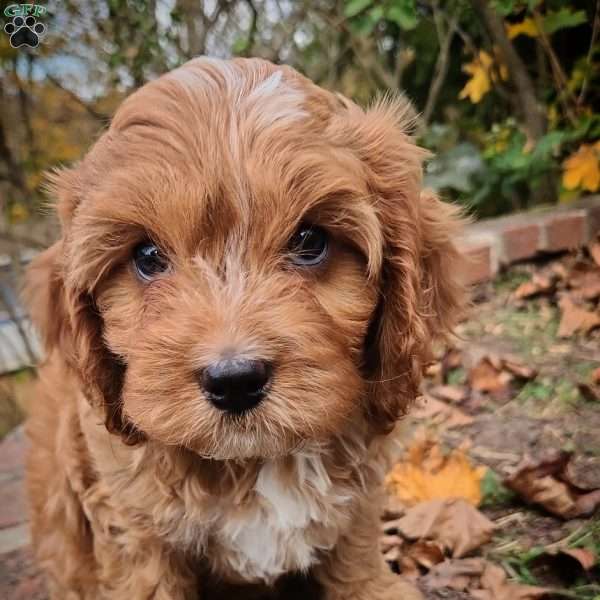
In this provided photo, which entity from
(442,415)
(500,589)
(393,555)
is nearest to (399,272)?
(500,589)

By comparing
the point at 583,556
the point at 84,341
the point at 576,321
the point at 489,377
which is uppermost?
the point at 84,341

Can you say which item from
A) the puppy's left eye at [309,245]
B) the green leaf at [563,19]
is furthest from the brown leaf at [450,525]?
the green leaf at [563,19]

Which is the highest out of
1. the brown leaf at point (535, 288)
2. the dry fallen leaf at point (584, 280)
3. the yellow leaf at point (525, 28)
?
the yellow leaf at point (525, 28)

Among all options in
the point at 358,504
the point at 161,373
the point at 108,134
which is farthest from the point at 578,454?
the point at 108,134

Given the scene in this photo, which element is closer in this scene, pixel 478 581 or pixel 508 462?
pixel 478 581

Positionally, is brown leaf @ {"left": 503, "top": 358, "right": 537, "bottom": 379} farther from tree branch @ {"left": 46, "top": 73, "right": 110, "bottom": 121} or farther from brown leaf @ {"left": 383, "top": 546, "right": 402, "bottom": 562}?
tree branch @ {"left": 46, "top": 73, "right": 110, "bottom": 121}

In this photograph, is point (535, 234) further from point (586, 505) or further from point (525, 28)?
point (586, 505)

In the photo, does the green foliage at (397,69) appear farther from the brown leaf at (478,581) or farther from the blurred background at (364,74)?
the brown leaf at (478,581)
